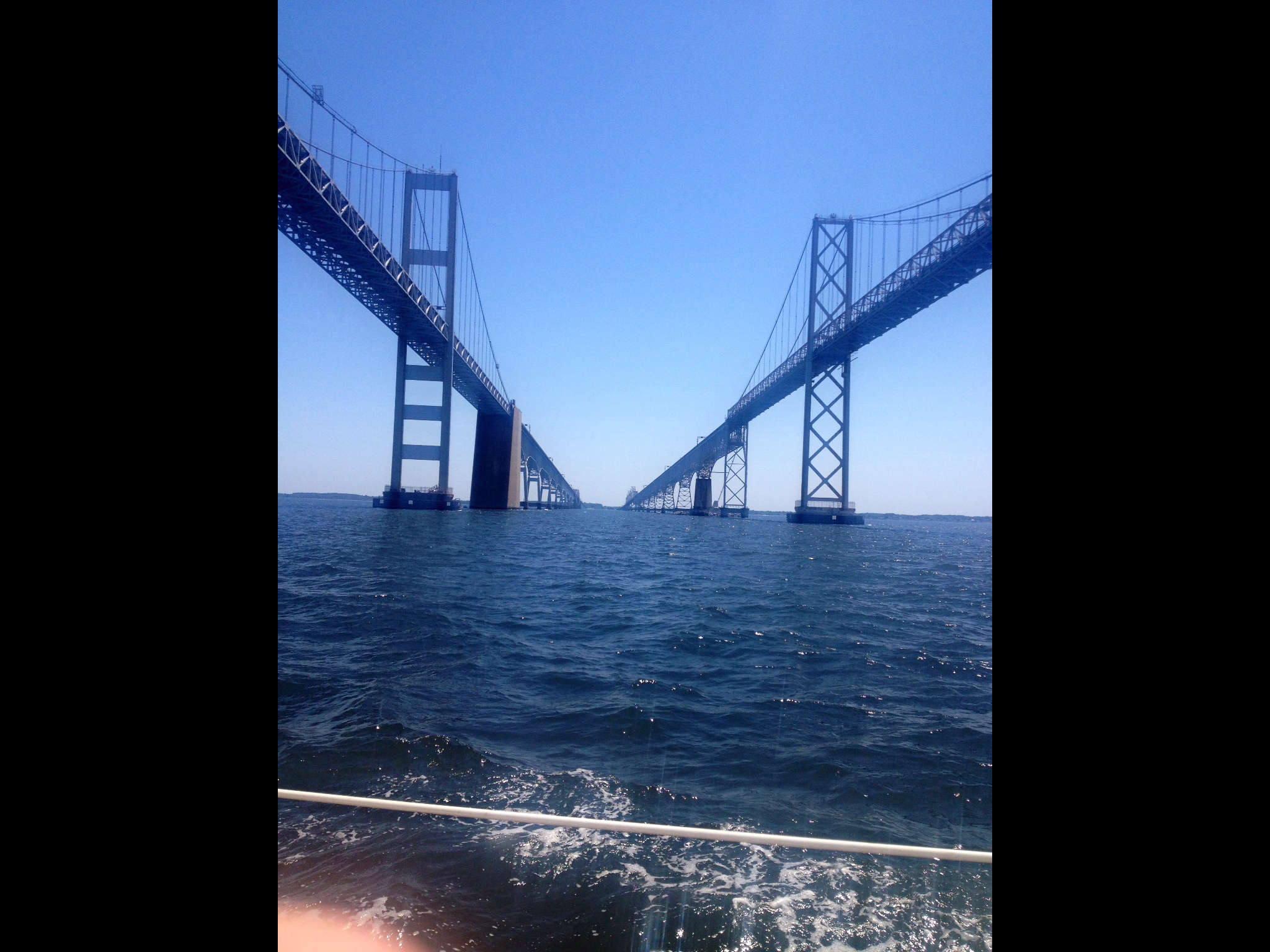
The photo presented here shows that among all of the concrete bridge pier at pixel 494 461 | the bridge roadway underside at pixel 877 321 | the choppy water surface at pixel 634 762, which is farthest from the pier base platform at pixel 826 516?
the choppy water surface at pixel 634 762

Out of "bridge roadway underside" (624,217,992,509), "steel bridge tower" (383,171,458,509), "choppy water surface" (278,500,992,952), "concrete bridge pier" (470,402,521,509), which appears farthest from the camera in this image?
"concrete bridge pier" (470,402,521,509)

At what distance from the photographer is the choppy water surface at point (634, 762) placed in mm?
1811

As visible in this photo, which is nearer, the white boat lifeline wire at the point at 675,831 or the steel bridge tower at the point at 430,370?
the white boat lifeline wire at the point at 675,831

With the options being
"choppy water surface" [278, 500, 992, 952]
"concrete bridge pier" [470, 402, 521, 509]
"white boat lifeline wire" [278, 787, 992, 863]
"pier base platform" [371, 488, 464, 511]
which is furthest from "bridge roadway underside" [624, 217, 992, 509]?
"pier base platform" [371, 488, 464, 511]

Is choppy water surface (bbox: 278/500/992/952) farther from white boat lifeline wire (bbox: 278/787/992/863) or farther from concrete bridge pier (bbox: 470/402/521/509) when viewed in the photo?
concrete bridge pier (bbox: 470/402/521/509)

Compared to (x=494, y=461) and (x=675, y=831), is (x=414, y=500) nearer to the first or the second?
(x=494, y=461)

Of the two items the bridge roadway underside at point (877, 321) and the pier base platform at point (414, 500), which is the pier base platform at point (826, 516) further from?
the pier base platform at point (414, 500)

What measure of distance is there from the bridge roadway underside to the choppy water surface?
355 inches

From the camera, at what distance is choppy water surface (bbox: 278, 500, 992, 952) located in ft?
5.94

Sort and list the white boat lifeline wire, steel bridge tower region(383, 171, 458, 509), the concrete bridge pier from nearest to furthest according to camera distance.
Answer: the white boat lifeline wire < steel bridge tower region(383, 171, 458, 509) < the concrete bridge pier

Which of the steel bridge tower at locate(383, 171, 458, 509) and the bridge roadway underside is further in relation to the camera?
the steel bridge tower at locate(383, 171, 458, 509)

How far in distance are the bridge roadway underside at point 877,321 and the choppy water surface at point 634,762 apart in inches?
355
